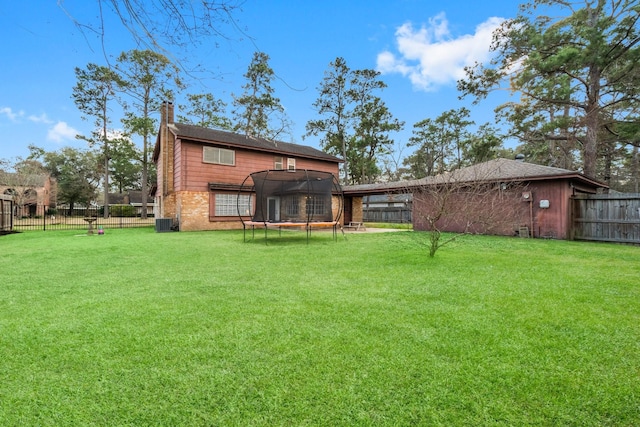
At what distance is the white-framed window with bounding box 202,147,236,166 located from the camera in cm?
1460

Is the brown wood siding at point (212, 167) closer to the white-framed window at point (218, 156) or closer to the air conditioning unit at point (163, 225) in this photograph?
the white-framed window at point (218, 156)

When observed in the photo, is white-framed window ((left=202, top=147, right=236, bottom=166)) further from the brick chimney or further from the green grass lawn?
the green grass lawn

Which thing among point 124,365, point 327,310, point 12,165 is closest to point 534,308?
point 327,310

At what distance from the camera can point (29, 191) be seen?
2738 cm

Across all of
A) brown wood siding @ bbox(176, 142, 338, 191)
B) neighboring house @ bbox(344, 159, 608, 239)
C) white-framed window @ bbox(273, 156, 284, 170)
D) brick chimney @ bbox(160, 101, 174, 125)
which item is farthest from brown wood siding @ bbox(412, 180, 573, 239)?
brick chimney @ bbox(160, 101, 174, 125)

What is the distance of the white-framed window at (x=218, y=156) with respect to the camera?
14.6 m

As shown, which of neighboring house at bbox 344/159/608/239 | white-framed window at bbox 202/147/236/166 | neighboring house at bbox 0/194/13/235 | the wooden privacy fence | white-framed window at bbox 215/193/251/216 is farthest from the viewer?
white-framed window at bbox 215/193/251/216

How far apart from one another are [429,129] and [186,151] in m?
25.6

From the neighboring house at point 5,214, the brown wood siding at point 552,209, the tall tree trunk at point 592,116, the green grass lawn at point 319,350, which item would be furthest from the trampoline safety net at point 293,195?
the tall tree trunk at point 592,116

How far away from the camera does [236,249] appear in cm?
758

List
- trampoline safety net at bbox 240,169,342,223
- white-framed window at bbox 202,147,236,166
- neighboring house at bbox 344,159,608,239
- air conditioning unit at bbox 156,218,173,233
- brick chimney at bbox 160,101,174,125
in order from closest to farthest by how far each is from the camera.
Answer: trampoline safety net at bbox 240,169,342,223
neighboring house at bbox 344,159,608,239
air conditioning unit at bbox 156,218,173,233
white-framed window at bbox 202,147,236,166
brick chimney at bbox 160,101,174,125

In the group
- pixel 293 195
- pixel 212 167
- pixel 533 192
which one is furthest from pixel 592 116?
pixel 212 167

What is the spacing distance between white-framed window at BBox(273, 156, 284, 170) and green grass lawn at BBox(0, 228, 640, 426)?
1302 cm

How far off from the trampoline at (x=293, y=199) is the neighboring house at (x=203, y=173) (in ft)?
7.28
